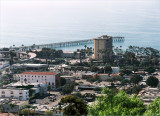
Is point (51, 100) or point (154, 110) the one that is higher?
point (154, 110)

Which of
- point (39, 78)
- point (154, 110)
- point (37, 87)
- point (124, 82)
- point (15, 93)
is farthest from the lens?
point (39, 78)

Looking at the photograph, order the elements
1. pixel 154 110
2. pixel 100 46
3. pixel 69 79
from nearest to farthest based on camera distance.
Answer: pixel 154 110 → pixel 69 79 → pixel 100 46

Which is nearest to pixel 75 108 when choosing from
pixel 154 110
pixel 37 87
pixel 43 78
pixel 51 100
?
pixel 154 110

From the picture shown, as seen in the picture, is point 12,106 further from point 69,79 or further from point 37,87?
point 69,79

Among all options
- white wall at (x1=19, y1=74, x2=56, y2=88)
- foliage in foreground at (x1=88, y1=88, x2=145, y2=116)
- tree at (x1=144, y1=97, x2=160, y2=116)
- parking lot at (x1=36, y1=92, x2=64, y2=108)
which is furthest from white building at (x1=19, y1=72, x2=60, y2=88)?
tree at (x1=144, y1=97, x2=160, y2=116)

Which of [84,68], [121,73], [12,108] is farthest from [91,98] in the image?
[84,68]

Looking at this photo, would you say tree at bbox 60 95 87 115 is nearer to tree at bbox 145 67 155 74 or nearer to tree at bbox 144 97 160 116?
tree at bbox 144 97 160 116
